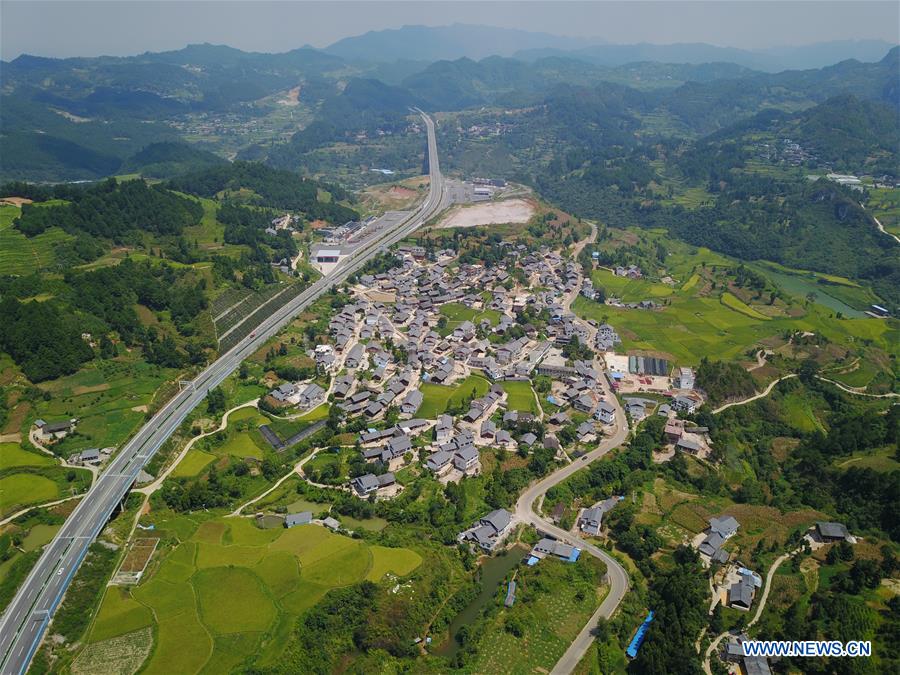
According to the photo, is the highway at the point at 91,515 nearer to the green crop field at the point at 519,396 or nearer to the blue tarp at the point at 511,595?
the blue tarp at the point at 511,595

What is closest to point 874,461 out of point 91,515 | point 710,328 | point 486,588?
point 710,328

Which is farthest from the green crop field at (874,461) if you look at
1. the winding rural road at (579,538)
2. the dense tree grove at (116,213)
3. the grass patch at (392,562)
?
the dense tree grove at (116,213)

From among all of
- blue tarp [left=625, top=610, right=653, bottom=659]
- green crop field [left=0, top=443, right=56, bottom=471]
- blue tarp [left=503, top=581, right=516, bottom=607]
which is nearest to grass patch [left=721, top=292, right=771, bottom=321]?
blue tarp [left=625, top=610, right=653, bottom=659]

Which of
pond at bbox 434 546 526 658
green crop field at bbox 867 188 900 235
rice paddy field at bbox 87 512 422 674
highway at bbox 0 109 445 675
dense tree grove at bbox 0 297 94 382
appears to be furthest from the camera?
green crop field at bbox 867 188 900 235

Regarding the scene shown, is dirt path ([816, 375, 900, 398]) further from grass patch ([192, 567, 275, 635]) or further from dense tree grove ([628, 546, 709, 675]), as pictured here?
grass patch ([192, 567, 275, 635])

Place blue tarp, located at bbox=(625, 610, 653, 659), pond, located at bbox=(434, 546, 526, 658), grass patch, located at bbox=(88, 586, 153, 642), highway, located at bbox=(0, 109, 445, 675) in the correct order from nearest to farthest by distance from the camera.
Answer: highway, located at bbox=(0, 109, 445, 675) < grass patch, located at bbox=(88, 586, 153, 642) < blue tarp, located at bbox=(625, 610, 653, 659) < pond, located at bbox=(434, 546, 526, 658)

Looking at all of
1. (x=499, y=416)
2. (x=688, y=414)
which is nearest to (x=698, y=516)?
(x=688, y=414)
